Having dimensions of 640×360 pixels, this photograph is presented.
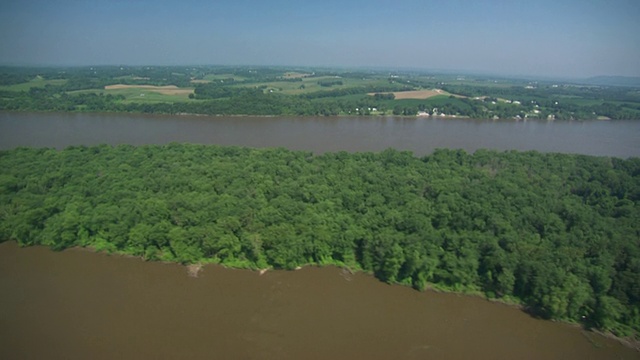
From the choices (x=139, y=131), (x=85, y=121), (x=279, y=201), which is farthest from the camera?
(x=85, y=121)

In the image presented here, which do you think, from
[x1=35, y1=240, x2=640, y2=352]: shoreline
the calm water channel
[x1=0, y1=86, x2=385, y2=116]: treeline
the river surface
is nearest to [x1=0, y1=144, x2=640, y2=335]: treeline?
[x1=35, y1=240, x2=640, y2=352]: shoreline

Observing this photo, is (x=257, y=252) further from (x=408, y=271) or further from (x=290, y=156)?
(x=290, y=156)

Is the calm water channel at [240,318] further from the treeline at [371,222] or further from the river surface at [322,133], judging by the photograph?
the river surface at [322,133]

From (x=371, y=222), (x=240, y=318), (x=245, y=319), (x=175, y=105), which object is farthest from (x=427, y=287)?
(x=175, y=105)

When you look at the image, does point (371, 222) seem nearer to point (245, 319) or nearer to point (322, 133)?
point (245, 319)

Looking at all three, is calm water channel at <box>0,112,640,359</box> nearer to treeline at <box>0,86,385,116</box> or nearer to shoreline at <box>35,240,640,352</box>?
shoreline at <box>35,240,640,352</box>

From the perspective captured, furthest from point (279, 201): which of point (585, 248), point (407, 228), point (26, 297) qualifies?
point (585, 248)

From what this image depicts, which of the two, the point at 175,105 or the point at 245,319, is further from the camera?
the point at 175,105
